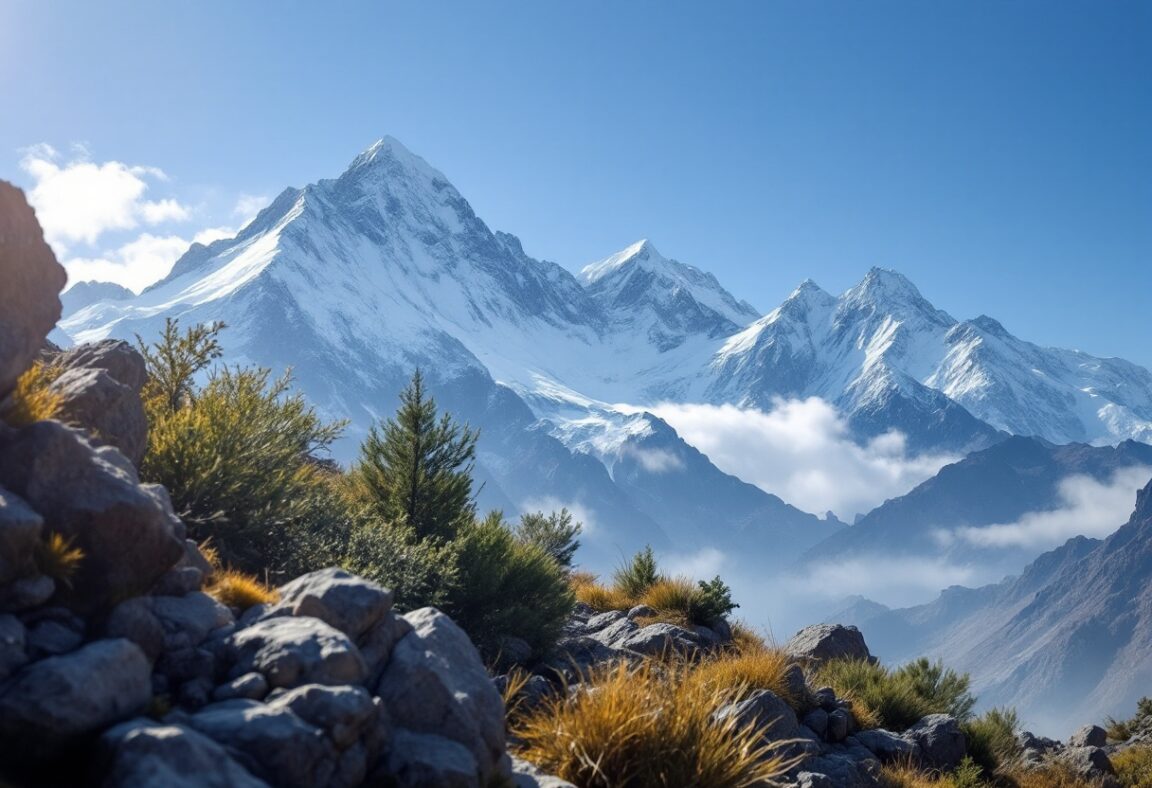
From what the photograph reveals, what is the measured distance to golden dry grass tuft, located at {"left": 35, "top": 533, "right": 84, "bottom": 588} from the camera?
5.34 metres

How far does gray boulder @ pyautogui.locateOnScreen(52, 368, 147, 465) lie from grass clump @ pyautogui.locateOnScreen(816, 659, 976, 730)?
10792mm

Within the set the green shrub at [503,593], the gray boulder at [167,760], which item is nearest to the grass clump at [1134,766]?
the green shrub at [503,593]

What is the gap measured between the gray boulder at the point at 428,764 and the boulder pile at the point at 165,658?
0.01 meters

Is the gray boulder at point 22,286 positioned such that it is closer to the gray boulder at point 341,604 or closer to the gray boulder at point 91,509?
the gray boulder at point 91,509

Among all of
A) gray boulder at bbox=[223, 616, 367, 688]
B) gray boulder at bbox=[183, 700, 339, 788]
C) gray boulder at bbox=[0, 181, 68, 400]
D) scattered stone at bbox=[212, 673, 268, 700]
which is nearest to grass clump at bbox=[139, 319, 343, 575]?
gray boulder at bbox=[0, 181, 68, 400]

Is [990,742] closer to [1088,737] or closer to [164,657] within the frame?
[1088,737]

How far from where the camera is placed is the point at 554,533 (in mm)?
23969

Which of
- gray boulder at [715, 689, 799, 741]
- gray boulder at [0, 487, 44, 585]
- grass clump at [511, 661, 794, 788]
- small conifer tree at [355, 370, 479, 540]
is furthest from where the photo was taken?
small conifer tree at [355, 370, 479, 540]

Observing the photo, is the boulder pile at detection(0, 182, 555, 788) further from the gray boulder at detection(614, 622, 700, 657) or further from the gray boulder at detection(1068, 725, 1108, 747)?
the gray boulder at detection(1068, 725, 1108, 747)

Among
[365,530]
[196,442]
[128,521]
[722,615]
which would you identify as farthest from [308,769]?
[722,615]

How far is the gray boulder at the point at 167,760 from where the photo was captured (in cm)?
414

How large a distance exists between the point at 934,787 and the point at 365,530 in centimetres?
825

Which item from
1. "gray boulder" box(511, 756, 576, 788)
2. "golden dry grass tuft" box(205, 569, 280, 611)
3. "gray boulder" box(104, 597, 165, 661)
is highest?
"golden dry grass tuft" box(205, 569, 280, 611)

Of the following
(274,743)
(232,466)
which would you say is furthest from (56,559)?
(232,466)
